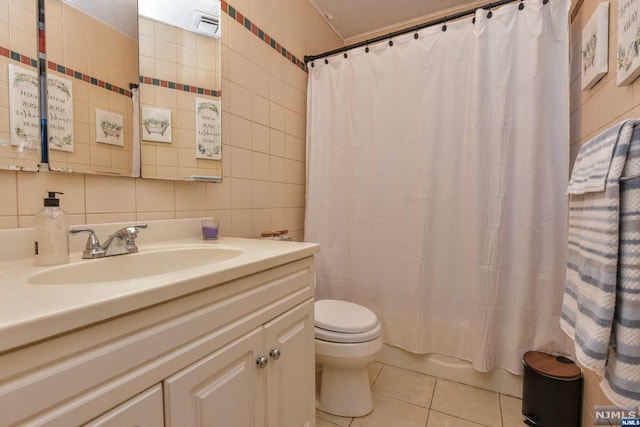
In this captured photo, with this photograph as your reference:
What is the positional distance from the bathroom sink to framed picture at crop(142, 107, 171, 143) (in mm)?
467

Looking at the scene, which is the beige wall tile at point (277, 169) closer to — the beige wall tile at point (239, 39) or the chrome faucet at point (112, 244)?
the beige wall tile at point (239, 39)

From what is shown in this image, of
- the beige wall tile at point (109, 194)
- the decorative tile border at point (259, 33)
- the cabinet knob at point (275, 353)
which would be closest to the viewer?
the cabinet knob at point (275, 353)

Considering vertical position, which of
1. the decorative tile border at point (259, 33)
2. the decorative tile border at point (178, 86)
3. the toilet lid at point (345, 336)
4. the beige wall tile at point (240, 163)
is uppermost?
the decorative tile border at point (259, 33)

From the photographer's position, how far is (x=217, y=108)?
4.64 feet

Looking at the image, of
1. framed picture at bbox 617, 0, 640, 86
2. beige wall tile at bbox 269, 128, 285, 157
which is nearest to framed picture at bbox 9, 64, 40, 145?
beige wall tile at bbox 269, 128, 285, 157

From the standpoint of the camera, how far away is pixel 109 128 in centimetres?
108

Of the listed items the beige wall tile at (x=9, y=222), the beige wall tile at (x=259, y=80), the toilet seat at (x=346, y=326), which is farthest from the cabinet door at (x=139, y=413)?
the beige wall tile at (x=259, y=80)

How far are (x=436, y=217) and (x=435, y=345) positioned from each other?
74 cm

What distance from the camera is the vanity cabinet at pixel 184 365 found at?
457 mm

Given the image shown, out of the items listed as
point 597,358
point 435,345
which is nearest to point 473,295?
point 435,345

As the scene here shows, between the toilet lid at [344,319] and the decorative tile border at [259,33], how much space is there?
1523 millimetres

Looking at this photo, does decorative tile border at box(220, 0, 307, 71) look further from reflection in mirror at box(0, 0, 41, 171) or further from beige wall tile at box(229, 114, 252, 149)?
reflection in mirror at box(0, 0, 41, 171)

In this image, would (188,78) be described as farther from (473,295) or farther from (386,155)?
(473,295)

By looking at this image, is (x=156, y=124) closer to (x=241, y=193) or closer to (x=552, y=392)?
(x=241, y=193)
